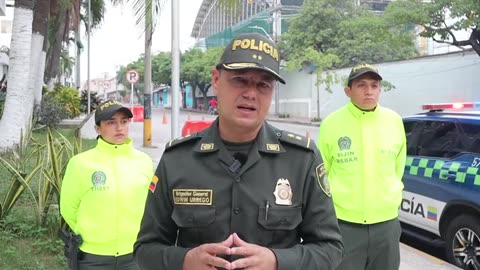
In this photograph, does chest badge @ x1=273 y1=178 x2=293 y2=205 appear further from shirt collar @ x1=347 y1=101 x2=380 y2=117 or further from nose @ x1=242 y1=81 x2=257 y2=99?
shirt collar @ x1=347 y1=101 x2=380 y2=117

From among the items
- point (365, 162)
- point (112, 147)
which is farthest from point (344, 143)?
point (112, 147)

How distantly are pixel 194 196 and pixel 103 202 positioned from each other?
66.8 inches

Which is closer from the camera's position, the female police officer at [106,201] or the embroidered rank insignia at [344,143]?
the female police officer at [106,201]

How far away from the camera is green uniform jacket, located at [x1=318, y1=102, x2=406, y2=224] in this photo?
3.23m

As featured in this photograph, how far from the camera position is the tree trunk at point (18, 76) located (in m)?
9.68

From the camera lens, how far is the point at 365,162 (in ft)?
10.8

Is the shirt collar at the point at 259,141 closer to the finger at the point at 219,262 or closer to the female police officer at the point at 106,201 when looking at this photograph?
the finger at the point at 219,262

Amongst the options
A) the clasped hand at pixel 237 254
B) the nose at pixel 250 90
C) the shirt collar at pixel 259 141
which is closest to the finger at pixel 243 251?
the clasped hand at pixel 237 254

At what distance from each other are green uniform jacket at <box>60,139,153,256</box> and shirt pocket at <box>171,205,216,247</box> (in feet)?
5.33

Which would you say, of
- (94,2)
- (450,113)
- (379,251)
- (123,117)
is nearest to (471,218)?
(450,113)

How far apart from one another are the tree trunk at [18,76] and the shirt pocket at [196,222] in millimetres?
8807

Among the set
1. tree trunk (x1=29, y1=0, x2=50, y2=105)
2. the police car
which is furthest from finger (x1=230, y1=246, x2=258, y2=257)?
A: tree trunk (x1=29, y1=0, x2=50, y2=105)

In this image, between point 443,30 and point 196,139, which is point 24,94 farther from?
point 443,30

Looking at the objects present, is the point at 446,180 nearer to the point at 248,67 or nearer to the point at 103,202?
the point at 103,202
